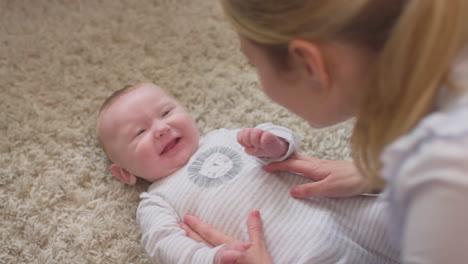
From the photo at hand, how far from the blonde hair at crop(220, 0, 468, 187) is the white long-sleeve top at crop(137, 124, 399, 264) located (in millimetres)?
325

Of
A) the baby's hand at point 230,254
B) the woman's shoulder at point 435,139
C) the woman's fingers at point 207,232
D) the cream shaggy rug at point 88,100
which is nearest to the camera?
the woman's shoulder at point 435,139

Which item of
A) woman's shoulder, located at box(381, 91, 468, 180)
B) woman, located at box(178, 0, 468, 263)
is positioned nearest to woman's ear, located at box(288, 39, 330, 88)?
woman, located at box(178, 0, 468, 263)

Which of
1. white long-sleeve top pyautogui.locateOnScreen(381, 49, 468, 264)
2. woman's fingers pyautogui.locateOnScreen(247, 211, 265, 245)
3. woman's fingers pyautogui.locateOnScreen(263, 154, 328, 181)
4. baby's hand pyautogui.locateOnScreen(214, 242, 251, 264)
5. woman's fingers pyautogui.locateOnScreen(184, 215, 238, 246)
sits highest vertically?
white long-sleeve top pyautogui.locateOnScreen(381, 49, 468, 264)

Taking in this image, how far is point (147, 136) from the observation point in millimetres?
1084

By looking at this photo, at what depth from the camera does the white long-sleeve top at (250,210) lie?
0.90 meters

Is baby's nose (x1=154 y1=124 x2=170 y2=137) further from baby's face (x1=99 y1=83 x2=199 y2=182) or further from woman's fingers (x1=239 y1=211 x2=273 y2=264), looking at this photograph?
woman's fingers (x1=239 y1=211 x2=273 y2=264)

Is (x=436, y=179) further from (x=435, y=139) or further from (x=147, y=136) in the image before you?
(x=147, y=136)

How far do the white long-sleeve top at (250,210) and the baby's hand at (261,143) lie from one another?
23 mm

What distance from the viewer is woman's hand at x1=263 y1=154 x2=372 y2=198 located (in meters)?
0.91

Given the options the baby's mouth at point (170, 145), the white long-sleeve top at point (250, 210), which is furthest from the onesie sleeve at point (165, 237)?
the baby's mouth at point (170, 145)

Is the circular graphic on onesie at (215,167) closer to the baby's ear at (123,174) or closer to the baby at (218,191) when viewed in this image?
the baby at (218,191)

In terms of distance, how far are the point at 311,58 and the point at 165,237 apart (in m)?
0.55

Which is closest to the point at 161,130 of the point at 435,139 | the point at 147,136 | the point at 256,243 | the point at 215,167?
the point at 147,136

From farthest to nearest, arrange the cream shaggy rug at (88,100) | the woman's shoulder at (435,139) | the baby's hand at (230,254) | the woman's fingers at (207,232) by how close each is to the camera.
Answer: the cream shaggy rug at (88,100) → the woman's fingers at (207,232) → the baby's hand at (230,254) → the woman's shoulder at (435,139)
